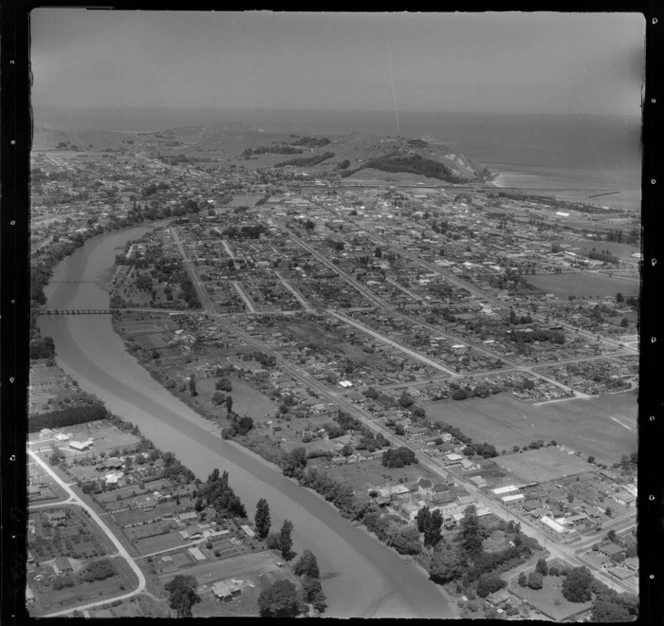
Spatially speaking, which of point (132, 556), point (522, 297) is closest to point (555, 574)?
point (522, 297)

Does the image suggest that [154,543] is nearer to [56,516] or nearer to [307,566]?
[56,516]

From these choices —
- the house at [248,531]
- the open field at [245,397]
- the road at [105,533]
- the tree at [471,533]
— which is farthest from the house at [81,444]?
the tree at [471,533]

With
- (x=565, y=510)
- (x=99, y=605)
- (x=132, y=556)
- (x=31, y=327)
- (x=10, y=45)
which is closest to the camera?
(x=10, y=45)

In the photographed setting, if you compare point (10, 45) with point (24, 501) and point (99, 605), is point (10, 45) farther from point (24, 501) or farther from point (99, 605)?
point (99, 605)

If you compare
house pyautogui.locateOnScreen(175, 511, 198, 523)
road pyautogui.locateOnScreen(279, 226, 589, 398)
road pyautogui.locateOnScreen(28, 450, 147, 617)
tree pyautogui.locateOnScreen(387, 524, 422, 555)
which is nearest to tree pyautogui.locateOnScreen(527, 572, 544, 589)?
tree pyautogui.locateOnScreen(387, 524, 422, 555)

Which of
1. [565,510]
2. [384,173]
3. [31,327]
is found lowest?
[565,510]

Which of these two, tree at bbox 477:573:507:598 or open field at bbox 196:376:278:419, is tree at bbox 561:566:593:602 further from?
open field at bbox 196:376:278:419

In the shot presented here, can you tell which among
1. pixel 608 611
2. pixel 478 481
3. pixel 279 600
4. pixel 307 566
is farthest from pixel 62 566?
pixel 608 611
